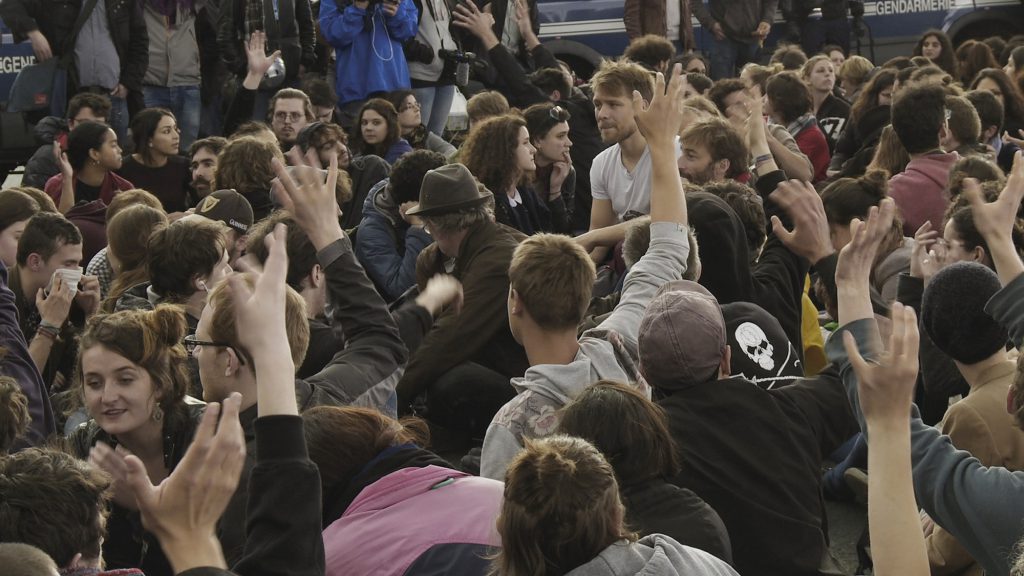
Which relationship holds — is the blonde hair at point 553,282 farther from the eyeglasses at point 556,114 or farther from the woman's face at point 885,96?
the woman's face at point 885,96

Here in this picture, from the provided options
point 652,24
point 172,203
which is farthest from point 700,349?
point 652,24

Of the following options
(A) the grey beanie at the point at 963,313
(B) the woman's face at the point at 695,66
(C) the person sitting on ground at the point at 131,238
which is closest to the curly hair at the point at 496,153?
(C) the person sitting on ground at the point at 131,238

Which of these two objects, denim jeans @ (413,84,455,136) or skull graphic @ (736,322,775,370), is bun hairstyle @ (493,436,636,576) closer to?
skull graphic @ (736,322,775,370)

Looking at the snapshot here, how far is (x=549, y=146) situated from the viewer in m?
8.16

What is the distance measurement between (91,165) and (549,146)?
2865mm

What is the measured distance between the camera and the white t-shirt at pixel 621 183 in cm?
705

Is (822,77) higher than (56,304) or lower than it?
lower

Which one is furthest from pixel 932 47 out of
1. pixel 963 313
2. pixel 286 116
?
pixel 963 313

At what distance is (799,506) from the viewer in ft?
11.8

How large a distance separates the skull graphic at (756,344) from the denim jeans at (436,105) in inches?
302

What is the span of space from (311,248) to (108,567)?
173cm

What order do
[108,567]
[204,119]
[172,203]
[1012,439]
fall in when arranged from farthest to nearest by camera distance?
[204,119]
[172,203]
[1012,439]
[108,567]

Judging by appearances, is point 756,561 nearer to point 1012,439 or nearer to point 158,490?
point 1012,439

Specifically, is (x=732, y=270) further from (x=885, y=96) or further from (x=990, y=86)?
(x=990, y=86)
